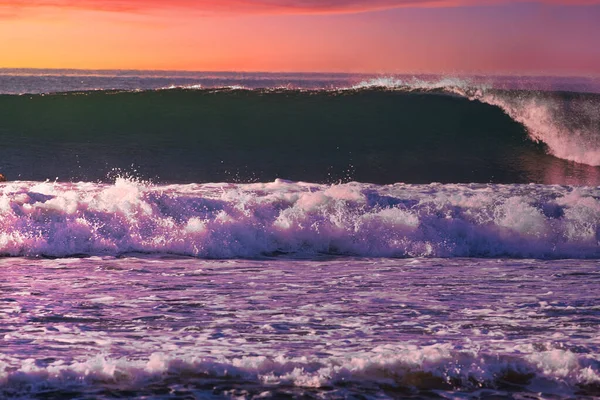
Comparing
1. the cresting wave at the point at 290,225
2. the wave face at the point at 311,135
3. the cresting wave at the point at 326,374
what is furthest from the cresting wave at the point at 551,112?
the cresting wave at the point at 326,374

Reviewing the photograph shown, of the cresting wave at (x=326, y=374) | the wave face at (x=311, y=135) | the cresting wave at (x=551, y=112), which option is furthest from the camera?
the cresting wave at (x=551, y=112)

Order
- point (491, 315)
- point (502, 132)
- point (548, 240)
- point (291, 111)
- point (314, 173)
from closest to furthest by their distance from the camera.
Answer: point (491, 315), point (548, 240), point (314, 173), point (502, 132), point (291, 111)

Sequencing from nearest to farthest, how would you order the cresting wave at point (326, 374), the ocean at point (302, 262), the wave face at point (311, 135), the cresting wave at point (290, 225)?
the cresting wave at point (326, 374), the ocean at point (302, 262), the cresting wave at point (290, 225), the wave face at point (311, 135)

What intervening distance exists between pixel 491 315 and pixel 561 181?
11.6m

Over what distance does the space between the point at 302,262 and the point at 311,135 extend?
41.0ft

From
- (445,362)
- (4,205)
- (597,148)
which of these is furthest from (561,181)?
(445,362)

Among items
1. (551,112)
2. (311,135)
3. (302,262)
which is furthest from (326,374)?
(551,112)

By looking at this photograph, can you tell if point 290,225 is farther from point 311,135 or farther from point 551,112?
point 551,112

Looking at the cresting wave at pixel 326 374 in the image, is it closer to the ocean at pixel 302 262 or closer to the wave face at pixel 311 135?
the ocean at pixel 302 262

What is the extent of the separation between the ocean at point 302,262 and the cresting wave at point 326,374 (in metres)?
0.01

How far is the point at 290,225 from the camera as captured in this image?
10156 millimetres

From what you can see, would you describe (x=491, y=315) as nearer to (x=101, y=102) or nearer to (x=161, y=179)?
(x=161, y=179)

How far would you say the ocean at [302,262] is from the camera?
4.93 metres

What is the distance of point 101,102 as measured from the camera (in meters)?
24.1
